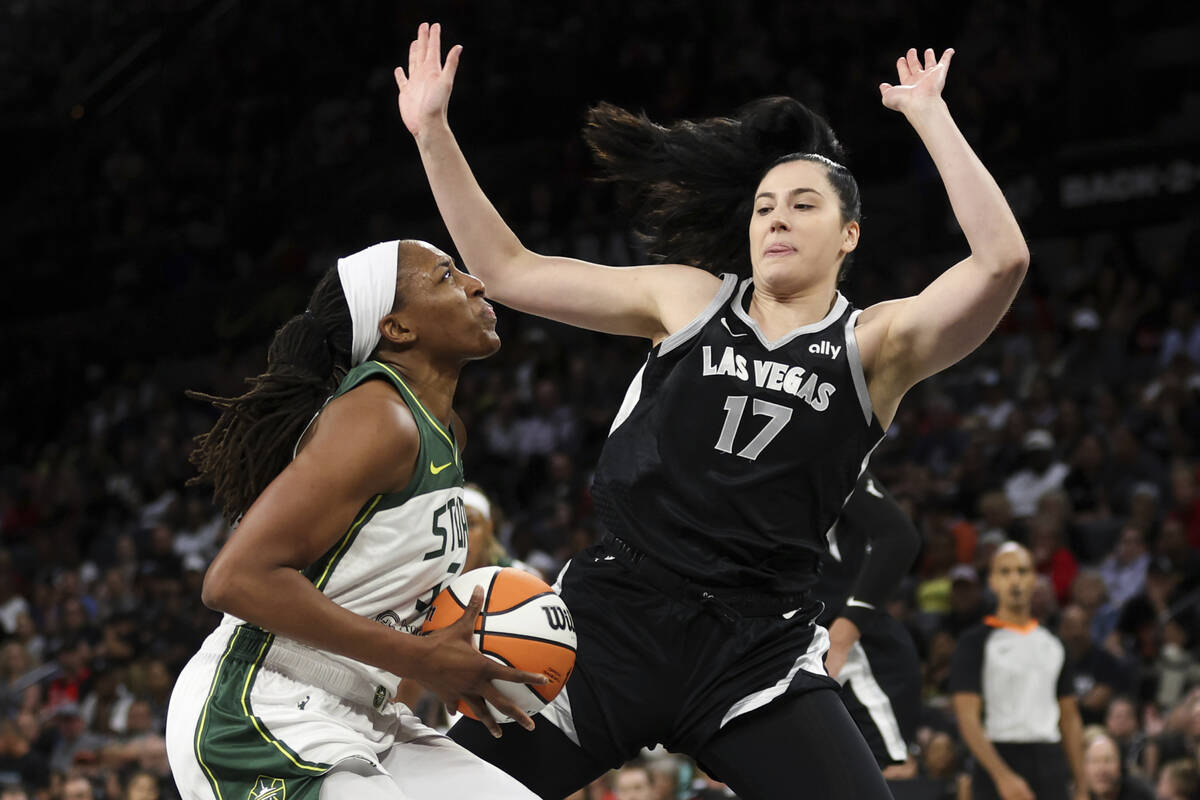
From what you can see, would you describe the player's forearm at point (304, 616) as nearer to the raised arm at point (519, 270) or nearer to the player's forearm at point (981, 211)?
the raised arm at point (519, 270)

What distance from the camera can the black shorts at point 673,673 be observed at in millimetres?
3123

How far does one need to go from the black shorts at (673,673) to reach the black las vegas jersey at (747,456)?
0.31ft

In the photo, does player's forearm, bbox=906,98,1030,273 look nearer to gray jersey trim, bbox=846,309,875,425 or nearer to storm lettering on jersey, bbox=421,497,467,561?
gray jersey trim, bbox=846,309,875,425

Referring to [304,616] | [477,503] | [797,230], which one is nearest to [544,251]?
[477,503]

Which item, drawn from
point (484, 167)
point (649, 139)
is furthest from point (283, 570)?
point (484, 167)

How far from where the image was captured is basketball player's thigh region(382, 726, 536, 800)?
2830 mm

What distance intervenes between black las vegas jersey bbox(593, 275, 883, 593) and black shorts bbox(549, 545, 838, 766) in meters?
0.09

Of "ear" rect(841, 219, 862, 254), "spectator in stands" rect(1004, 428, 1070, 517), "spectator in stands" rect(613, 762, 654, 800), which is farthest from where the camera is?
"spectator in stands" rect(1004, 428, 1070, 517)

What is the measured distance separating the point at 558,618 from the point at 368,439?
1.86ft

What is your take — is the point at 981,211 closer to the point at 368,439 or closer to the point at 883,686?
the point at 368,439

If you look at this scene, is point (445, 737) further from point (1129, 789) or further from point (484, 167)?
point (484, 167)

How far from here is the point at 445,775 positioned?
2.87 m

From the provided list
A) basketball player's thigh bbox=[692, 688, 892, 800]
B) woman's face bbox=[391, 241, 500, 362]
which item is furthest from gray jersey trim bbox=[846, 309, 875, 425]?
woman's face bbox=[391, 241, 500, 362]

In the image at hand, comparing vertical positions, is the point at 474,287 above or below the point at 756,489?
above
